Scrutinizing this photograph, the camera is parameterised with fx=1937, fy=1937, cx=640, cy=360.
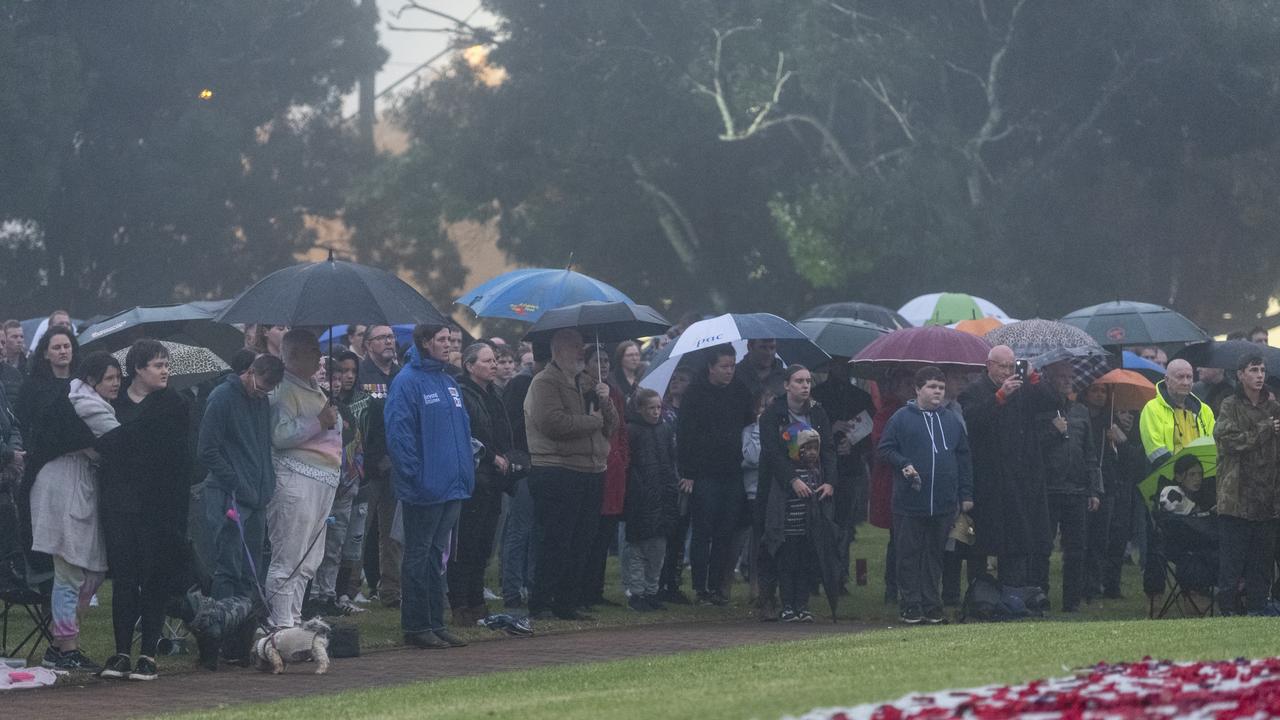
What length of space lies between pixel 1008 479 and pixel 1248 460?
1871 mm

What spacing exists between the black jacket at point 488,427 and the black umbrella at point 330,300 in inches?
80.4

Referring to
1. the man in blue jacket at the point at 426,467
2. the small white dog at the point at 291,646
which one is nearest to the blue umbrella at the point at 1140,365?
the man in blue jacket at the point at 426,467

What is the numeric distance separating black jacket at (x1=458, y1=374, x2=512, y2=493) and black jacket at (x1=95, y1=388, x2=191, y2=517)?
2.93m

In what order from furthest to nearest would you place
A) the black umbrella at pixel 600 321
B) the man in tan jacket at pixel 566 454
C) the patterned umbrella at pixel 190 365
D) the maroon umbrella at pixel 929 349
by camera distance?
1. the maroon umbrella at pixel 929 349
2. the patterned umbrella at pixel 190 365
3. the black umbrella at pixel 600 321
4. the man in tan jacket at pixel 566 454

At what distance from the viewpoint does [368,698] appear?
1060 cm

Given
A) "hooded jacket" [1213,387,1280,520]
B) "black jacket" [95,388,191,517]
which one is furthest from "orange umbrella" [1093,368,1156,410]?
"black jacket" [95,388,191,517]

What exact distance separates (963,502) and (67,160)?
115ft

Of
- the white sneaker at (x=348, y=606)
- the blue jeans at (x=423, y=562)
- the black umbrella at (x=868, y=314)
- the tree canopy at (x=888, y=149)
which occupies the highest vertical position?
the tree canopy at (x=888, y=149)

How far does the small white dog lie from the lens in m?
12.1

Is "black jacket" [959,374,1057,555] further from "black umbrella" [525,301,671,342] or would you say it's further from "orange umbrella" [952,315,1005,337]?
"orange umbrella" [952,315,1005,337]

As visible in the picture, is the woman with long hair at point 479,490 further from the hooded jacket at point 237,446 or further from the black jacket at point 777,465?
the hooded jacket at point 237,446

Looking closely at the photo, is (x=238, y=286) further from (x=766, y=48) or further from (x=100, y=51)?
(x=766, y=48)

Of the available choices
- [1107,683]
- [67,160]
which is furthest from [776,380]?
[67,160]

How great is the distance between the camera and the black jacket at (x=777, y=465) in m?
15.6
